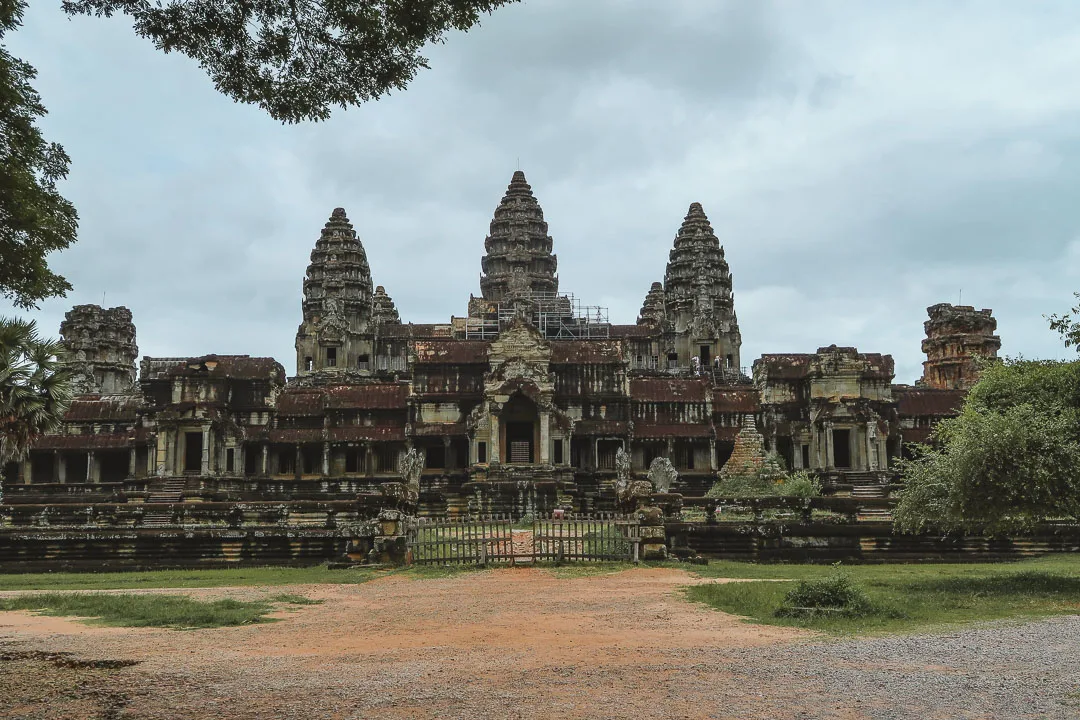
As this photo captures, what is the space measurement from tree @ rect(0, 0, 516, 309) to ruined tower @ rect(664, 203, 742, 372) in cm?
5862

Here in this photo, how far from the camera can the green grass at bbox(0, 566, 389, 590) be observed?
1881 centimetres

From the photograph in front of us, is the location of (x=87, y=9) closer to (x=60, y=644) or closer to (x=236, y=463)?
(x=60, y=644)

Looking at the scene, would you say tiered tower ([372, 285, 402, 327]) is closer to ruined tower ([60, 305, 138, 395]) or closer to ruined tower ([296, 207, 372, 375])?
ruined tower ([296, 207, 372, 375])

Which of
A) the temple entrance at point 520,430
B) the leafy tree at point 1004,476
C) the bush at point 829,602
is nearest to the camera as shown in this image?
the bush at point 829,602

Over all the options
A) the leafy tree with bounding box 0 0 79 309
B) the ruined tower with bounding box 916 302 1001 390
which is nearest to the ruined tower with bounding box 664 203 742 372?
the ruined tower with bounding box 916 302 1001 390

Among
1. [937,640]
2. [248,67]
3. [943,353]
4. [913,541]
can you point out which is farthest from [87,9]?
[943,353]

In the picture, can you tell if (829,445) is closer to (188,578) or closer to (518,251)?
(188,578)

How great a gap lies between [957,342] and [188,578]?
200 feet

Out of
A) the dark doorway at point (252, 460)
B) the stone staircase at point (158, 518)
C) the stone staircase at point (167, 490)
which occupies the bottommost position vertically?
the stone staircase at point (158, 518)

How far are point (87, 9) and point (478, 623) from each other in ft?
26.7

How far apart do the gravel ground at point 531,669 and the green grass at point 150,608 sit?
1.73 feet

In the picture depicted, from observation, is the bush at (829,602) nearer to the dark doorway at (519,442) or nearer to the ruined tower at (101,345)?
the dark doorway at (519,442)

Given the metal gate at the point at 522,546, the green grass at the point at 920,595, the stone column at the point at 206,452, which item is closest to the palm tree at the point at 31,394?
the metal gate at the point at 522,546

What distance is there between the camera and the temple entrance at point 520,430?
44.0m
